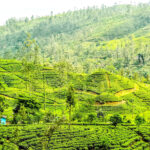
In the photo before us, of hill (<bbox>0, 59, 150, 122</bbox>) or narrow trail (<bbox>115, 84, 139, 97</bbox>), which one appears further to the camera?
narrow trail (<bbox>115, 84, 139, 97</bbox>)

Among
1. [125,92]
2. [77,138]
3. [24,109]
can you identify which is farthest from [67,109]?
[77,138]

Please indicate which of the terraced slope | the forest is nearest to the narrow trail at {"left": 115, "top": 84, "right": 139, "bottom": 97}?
the forest

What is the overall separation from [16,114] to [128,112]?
3458 cm

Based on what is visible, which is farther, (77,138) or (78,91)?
(78,91)

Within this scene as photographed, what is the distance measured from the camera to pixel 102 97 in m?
72.8

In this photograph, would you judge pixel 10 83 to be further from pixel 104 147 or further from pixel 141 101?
pixel 104 147

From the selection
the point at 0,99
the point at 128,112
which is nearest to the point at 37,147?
the point at 0,99

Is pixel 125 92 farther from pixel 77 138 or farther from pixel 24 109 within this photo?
pixel 77 138

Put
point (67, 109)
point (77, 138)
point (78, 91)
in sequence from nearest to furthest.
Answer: point (77, 138), point (67, 109), point (78, 91)

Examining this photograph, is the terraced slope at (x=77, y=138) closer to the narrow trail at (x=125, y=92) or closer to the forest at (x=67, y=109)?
the forest at (x=67, y=109)

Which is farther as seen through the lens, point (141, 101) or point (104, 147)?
point (141, 101)

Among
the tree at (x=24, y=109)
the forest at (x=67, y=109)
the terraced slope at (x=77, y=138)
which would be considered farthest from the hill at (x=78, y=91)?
the terraced slope at (x=77, y=138)

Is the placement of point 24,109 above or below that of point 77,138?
above

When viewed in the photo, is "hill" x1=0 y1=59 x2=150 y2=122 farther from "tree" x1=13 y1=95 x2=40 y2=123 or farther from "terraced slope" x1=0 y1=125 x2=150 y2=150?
"terraced slope" x1=0 y1=125 x2=150 y2=150
